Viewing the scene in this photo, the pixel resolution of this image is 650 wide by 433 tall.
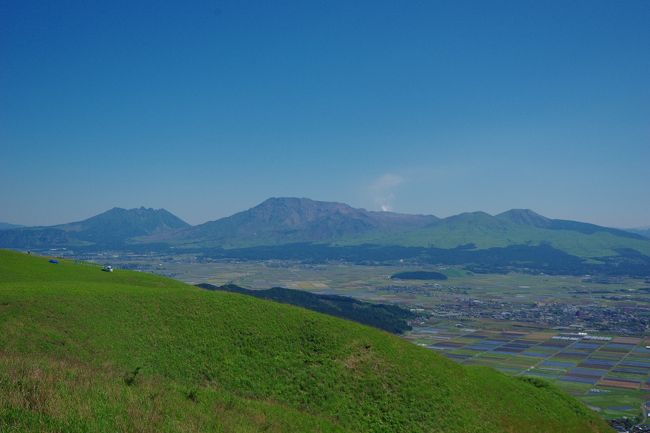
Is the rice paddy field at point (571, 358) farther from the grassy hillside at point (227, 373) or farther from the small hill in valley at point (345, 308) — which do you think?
the grassy hillside at point (227, 373)

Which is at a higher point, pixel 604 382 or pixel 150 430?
pixel 150 430

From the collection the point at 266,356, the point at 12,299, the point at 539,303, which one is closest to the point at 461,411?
the point at 266,356

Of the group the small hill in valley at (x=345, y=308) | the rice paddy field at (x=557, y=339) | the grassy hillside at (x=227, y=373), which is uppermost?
the grassy hillside at (x=227, y=373)

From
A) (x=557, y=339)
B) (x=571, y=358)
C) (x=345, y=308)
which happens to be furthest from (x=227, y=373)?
(x=557, y=339)

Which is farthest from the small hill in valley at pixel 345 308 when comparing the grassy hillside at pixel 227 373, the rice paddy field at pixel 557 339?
the grassy hillside at pixel 227 373

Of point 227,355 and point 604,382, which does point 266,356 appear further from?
point 604,382

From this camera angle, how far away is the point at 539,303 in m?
178

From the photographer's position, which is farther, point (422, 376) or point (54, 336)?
point (422, 376)

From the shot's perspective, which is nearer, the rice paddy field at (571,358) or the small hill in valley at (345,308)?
the rice paddy field at (571,358)

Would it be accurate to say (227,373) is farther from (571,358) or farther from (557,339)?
(557,339)

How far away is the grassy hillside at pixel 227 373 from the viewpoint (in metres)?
19.1

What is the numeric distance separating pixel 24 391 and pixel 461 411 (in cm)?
2662

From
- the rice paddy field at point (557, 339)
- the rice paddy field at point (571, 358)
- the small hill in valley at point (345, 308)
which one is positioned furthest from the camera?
the small hill in valley at point (345, 308)

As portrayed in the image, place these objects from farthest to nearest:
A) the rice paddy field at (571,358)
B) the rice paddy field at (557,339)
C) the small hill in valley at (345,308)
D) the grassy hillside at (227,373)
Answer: the small hill in valley at (345,308) → the rice paddy field at (557,339) → the rice paddy field at (571,358) → the grassy hillside at (227,373)
